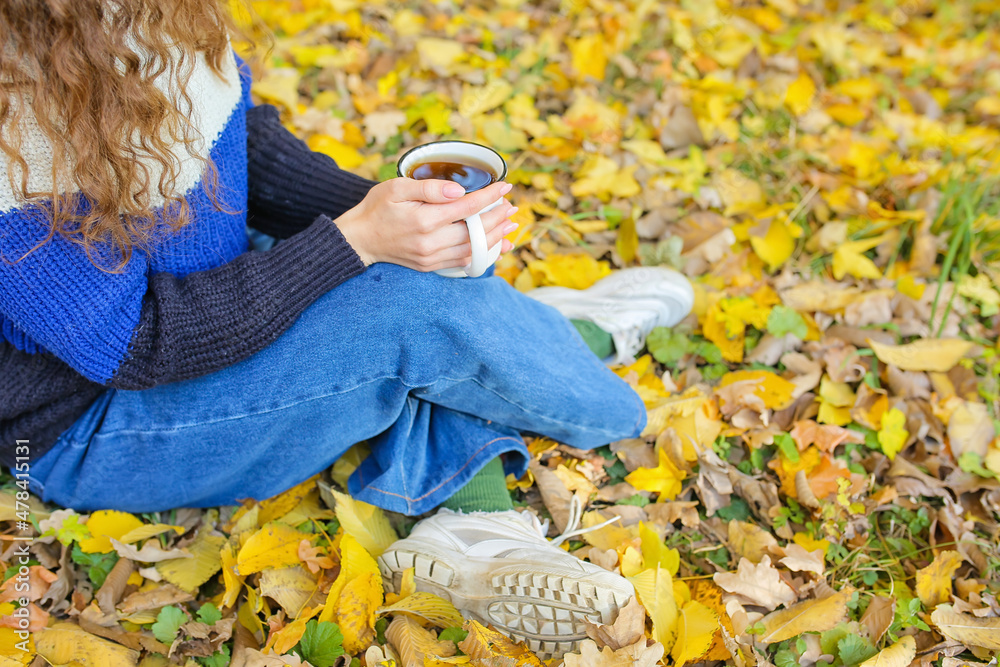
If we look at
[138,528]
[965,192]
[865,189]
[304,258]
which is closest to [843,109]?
[865,189]

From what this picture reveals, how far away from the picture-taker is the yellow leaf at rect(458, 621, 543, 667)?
1130 millimetres

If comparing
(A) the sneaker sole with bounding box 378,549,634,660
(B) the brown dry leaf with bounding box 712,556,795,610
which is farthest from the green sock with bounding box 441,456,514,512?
(B) the brown dry leaf with bounding box 712,556,795,610

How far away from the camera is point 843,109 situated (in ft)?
8.14

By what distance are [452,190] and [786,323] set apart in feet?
3.75

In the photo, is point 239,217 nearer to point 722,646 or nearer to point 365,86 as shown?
point 722,646

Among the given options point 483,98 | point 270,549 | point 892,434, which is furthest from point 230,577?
point 483,98

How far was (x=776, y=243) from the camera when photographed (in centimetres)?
200

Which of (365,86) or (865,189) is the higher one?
(365,86)

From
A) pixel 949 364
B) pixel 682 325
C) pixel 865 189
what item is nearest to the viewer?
pixel 949 364

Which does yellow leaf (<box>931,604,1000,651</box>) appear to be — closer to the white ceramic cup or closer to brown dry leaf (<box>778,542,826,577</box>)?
brown dry leaf (<box>778,542,826,577</box>)

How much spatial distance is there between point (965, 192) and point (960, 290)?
0.32 meters

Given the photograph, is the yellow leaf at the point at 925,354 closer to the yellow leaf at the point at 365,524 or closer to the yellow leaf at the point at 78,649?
the yellow leaf at the point at 365,524

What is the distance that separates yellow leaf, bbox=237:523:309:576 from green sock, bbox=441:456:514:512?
32 cm

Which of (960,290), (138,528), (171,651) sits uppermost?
(960,290)
